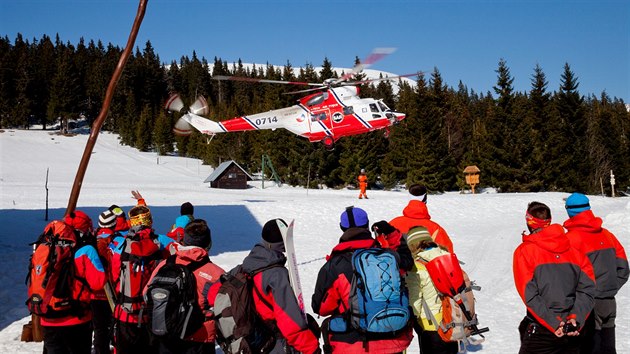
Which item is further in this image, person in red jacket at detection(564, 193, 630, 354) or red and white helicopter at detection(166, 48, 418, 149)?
red and white helicopter at detection(166, 48, 418, 149)

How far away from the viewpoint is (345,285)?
12.1 ft

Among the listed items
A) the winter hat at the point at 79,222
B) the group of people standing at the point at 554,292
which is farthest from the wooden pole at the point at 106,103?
the group of people standing at the point at 554,292

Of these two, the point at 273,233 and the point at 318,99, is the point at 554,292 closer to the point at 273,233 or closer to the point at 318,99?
the point at 273,233

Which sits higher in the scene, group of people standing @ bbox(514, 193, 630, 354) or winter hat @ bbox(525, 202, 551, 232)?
winter hat @ bbox(525, 202, 551, 232)

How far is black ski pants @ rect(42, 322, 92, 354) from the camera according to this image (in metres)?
4.53

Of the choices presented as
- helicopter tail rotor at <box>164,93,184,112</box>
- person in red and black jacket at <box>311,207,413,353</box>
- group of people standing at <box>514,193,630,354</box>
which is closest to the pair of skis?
person in red and black jacket at <box>311,207,413,353</box>

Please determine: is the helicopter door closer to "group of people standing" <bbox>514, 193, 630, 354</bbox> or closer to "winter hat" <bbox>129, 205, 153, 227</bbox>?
"winter hat" <bbox>129, 205, 153, 227</bbox>

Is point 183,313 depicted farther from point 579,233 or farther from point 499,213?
point 499,213

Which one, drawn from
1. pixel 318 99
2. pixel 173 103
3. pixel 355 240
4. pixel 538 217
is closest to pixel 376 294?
pixel 355 240

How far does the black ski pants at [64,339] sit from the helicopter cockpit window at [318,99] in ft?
39.4

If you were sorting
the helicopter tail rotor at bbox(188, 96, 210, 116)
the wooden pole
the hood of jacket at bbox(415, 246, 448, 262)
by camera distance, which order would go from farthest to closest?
the helicopter tail rotor at bbox(188, 96, 210, 116), the wooden pole, the hood of jacket at bbox(415, 246, 448, 262)

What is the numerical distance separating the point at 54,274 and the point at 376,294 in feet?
9.86

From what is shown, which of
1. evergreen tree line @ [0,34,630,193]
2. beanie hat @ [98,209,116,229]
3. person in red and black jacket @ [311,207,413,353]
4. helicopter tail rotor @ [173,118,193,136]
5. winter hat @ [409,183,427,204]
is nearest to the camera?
person in red and black jacket @ [311,207,413,353]

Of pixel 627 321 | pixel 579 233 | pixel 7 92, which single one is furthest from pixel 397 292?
pixel 7 92
